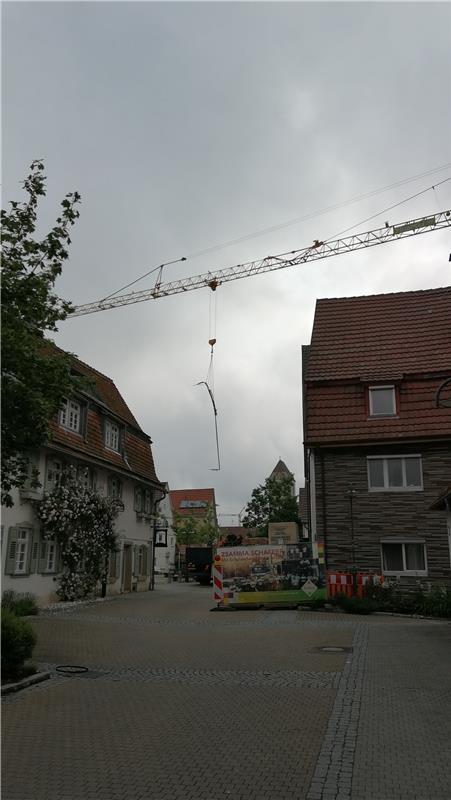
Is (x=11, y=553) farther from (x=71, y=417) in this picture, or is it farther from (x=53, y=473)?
(x=71, y=417)

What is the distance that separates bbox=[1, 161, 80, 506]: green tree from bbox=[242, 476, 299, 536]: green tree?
47.9 metres

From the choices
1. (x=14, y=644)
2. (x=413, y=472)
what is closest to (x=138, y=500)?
(x=413, y=472)

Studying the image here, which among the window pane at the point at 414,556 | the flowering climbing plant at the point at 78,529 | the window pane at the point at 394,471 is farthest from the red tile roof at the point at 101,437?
the window pane at the point at 414,556

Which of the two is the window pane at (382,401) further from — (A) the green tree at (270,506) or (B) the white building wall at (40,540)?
(A) the green tree at (270,506)

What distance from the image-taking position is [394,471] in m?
22.8

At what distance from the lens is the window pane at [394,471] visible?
22.7 meters

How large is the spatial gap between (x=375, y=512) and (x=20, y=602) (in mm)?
11715

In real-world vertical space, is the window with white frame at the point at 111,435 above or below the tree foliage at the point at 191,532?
above

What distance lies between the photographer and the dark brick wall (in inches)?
856

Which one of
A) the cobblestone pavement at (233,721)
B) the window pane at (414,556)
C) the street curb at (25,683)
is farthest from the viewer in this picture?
the window pane at (414,556)

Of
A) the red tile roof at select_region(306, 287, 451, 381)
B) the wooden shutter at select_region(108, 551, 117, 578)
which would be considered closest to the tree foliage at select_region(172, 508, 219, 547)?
the wooden shutter at select_region(108, 551, 117, 578)

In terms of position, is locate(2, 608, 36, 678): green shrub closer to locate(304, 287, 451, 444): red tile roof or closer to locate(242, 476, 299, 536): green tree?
locate(304, 287, 451, 444): red tile roof

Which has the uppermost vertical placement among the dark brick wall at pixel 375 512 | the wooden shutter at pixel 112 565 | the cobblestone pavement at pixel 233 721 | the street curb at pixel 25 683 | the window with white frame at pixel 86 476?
the window with white frame at pixel 86 476

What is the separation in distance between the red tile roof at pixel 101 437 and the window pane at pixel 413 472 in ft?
36.6
